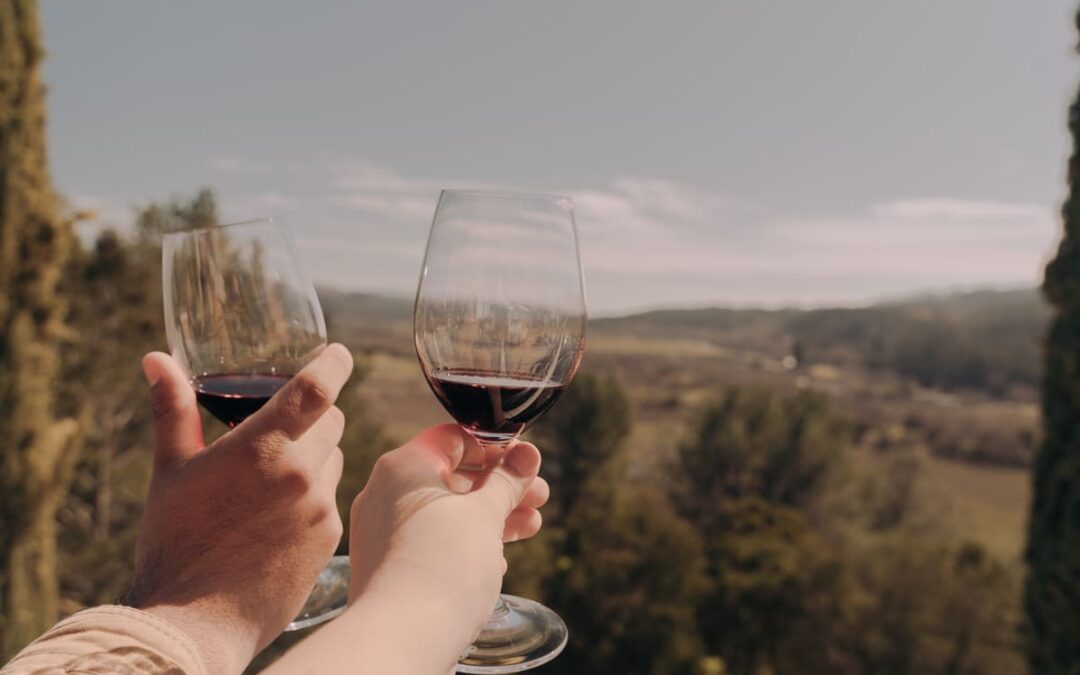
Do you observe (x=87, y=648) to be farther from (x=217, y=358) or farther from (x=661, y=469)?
(x=661, y=469)

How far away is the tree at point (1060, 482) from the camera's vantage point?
27.1 ft

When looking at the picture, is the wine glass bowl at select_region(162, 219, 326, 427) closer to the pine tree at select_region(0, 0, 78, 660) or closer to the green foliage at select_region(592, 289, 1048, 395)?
the pine tree at select_region(0, 0, 78, 660)

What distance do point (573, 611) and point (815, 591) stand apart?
9.41m

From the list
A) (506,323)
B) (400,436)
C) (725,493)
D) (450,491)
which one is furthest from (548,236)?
(725,493)

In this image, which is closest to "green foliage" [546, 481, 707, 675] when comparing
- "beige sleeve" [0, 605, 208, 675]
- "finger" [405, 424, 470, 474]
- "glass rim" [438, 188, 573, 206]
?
"finger" [405, 424, 470, 474]

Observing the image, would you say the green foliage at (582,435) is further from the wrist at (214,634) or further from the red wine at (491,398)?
the wrist at (214,634)

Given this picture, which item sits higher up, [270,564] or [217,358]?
[217,358]

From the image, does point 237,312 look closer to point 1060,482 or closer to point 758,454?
point 1060,482

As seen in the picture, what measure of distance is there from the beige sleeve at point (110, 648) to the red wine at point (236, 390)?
0.67m

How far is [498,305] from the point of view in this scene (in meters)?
1.57

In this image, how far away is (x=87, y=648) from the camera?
101 centimetres

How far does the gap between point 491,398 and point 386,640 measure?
654 millimetres

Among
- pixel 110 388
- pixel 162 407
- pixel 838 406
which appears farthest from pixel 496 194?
pixel 838 406

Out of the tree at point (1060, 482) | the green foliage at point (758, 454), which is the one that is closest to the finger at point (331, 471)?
the tree at point (1060, 482)
